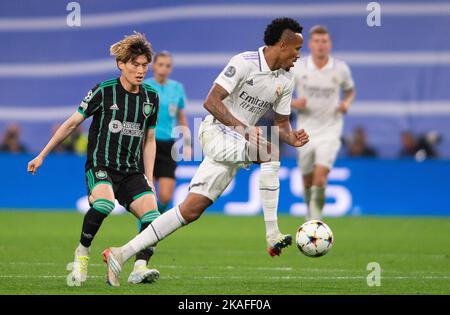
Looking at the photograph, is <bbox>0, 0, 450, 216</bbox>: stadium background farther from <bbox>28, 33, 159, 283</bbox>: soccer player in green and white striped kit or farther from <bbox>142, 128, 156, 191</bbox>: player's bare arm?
<bbox>28, 33, 159, 283</bbox>: soccer player in green and white striped kit

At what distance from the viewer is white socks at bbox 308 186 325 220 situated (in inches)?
562

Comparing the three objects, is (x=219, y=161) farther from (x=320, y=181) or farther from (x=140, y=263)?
(x=320, y=181)

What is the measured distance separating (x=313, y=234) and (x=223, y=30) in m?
12.5

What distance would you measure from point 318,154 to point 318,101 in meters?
0.86

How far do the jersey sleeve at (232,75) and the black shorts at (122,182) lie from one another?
105cm

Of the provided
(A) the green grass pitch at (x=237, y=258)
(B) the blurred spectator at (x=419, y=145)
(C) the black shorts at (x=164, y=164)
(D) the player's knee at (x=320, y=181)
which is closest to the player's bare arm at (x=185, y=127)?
(C) the black shorts at (x=164, y=164)

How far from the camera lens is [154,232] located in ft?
27.2

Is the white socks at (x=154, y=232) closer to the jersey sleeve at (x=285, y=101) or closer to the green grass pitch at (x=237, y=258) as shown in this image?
the green grass pitch at (x=237, y=258)

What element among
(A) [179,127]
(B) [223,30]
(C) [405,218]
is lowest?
(C) [405,218]

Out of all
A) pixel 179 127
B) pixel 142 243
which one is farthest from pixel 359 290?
pixel 179 127

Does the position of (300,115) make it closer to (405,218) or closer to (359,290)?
(405,218)

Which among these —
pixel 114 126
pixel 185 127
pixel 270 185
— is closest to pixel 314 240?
pixel 270 185

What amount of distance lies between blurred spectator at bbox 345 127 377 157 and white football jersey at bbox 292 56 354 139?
4.28m

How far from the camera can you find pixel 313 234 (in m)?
8.73
